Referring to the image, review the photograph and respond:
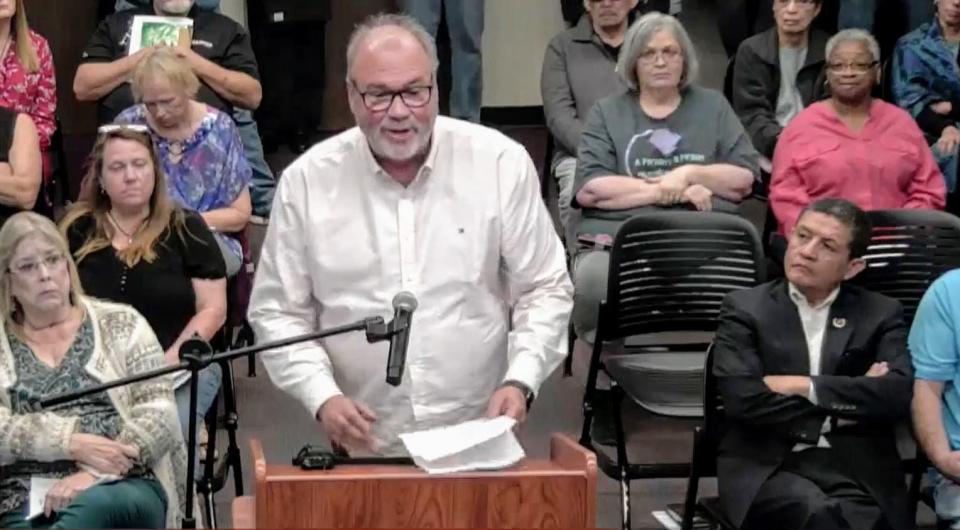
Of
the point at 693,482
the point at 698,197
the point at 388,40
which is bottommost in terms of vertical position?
the point at 693,482

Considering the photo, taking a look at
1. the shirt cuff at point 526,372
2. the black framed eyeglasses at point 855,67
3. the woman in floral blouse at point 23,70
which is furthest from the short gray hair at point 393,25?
the woman in floral blouse at point 23,70

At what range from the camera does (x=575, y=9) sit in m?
7.34

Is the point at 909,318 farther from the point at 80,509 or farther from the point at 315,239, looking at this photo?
the point at 80,509

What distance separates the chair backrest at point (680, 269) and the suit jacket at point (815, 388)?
1.85ft

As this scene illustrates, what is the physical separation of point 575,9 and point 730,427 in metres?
4.22

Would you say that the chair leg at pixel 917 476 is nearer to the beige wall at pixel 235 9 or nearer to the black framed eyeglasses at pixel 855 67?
the black framed eyeglasses at pixel 855 67

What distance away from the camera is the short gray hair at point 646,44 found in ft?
15.3

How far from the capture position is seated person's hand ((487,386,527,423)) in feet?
8.79

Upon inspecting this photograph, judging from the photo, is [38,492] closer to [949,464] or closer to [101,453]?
[101,453]

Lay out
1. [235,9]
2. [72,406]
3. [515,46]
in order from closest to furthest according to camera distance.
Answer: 1. [72,406]
2. [235,9]
3. [515,46]

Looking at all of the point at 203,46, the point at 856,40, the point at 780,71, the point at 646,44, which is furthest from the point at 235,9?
the point at 856,40

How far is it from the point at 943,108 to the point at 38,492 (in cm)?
360

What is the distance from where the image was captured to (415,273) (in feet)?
9.18

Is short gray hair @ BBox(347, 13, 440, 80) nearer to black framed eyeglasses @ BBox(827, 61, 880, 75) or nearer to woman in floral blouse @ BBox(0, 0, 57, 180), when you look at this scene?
black framed eyeglasses @ BBox(827, 61, 880, 75)
